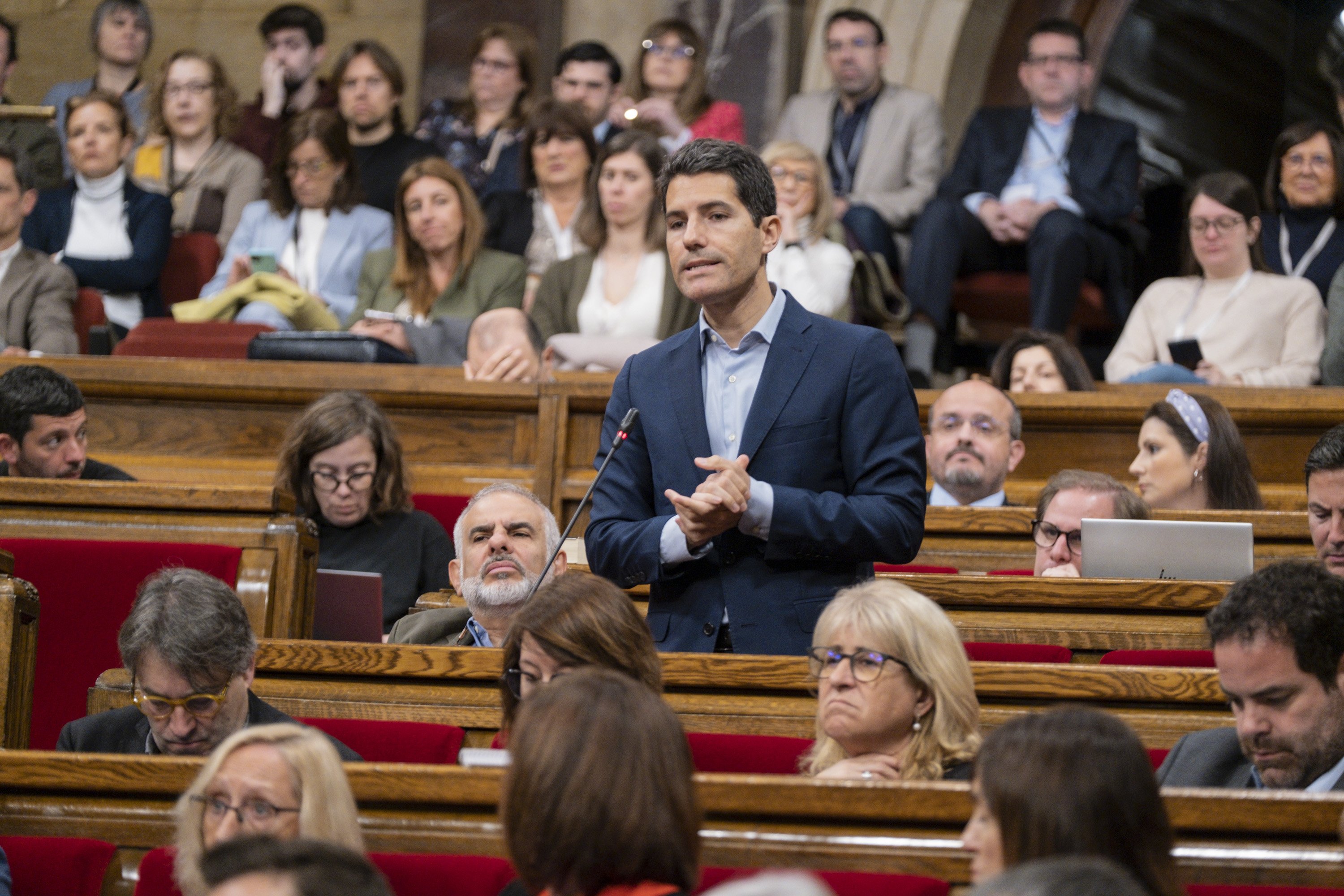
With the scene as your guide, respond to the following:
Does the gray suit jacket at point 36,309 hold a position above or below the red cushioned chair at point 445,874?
above

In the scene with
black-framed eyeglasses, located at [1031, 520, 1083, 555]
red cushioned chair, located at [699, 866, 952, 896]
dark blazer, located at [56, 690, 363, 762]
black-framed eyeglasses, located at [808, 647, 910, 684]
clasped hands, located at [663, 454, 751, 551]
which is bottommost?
dark blazer, located at [56, 690, 363, 762]

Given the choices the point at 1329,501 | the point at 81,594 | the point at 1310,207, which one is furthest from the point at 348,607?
the point at 1310,207

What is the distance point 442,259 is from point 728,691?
246 centimetres

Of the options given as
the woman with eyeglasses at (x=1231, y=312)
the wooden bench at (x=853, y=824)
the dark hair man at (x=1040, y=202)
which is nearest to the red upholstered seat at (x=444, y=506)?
the dark hair man at (x=1040, y=202)

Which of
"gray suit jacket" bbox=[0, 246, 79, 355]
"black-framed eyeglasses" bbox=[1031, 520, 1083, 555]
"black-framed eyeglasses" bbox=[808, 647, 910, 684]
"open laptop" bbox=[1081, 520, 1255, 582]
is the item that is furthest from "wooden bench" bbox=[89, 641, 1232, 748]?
"gray suit jacket" bbox=[0, 246, 79, 355]

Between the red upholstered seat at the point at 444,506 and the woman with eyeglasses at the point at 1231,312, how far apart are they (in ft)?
5.44

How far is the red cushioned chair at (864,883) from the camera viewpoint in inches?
60.2

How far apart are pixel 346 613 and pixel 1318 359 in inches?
99.3

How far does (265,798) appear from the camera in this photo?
1.55 m

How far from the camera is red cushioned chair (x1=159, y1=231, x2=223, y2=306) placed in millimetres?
4996

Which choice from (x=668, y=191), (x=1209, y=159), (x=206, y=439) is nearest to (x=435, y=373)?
(x=206, y=439)

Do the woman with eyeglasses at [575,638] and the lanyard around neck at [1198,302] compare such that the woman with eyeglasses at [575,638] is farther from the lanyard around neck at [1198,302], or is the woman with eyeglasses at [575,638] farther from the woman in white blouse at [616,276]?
the lanyard around neck at [1198,302]

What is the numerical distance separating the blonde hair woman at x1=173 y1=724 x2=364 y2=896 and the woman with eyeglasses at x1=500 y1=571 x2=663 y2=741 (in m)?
0.29

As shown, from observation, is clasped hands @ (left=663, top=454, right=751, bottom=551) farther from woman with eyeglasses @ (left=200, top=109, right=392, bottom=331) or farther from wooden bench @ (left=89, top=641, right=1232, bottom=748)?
woman with eyeglasses @ (left=200, top=109, right=392, bottom=331)
